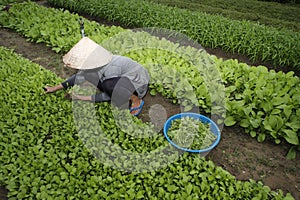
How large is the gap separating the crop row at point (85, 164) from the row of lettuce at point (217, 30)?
129 inches

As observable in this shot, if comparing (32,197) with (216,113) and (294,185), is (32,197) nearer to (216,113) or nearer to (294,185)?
(216,113)

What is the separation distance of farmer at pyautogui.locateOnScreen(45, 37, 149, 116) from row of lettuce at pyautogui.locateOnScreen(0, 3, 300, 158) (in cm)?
77

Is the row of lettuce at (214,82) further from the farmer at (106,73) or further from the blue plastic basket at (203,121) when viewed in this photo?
the farmer at (106,73)

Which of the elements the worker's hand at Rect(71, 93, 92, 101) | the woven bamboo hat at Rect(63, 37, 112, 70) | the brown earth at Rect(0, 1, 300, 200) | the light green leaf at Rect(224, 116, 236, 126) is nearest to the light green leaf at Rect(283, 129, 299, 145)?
the brown earth at Rect(0, 1, 300, 200)

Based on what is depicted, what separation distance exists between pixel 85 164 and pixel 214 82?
2.21m

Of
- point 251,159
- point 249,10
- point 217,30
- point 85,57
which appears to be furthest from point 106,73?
point 249,10

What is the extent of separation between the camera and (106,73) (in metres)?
3.14

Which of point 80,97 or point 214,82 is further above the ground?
point 214,82

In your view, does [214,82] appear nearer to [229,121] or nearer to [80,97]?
[229,121]

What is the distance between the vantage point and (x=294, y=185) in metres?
2.80

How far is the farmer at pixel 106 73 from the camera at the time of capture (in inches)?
115

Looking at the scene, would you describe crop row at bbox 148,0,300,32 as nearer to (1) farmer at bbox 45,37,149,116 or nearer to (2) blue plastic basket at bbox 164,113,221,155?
(2) blue plastic basket at bbox 164,113,221,155

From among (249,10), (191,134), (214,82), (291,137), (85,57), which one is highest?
(249,10)

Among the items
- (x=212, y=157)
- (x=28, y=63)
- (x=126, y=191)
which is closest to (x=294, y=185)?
(x=212, y=157)
